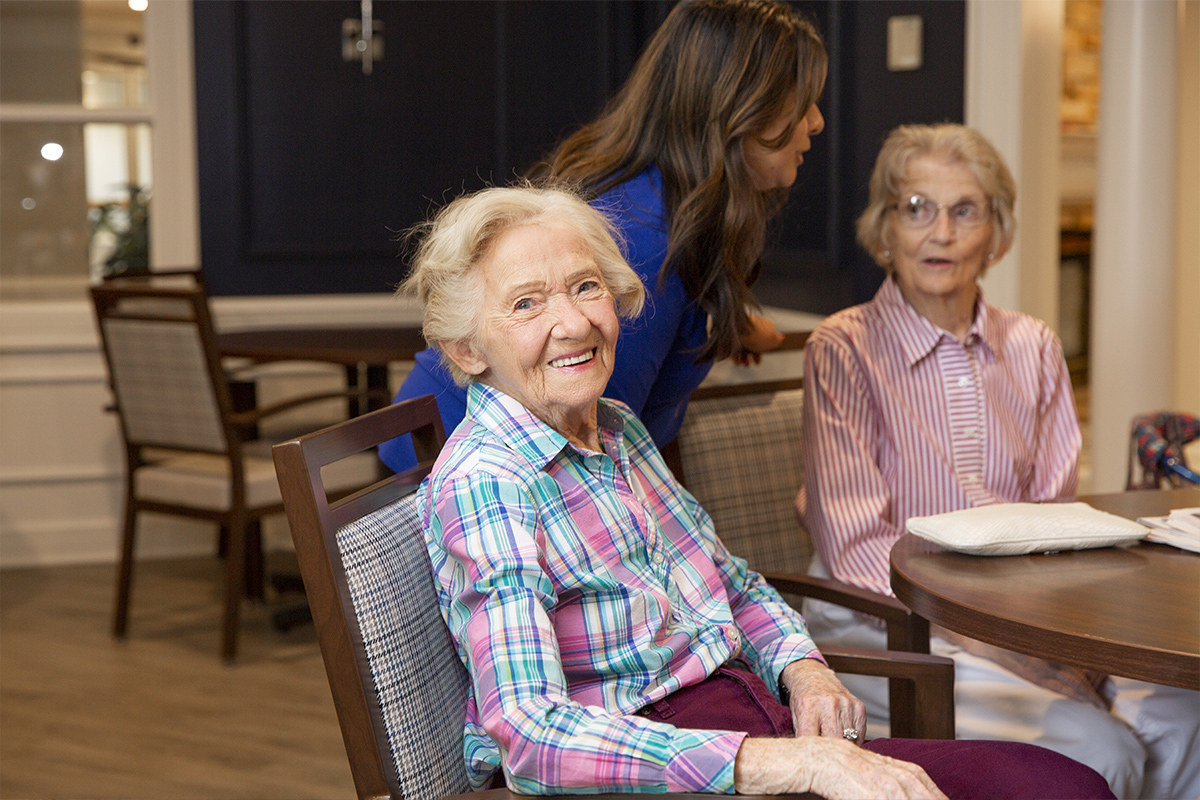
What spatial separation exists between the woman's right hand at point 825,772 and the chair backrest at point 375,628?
1.14 feet

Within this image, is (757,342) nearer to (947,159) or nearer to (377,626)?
(947,159)

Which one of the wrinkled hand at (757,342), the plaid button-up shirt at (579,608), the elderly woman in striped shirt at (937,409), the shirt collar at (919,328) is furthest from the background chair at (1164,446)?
the plaid button-up shirt at (579,608)

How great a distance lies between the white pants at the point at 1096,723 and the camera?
5.51 feet

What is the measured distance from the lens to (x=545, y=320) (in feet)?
4.45

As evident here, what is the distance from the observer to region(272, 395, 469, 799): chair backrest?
121cm

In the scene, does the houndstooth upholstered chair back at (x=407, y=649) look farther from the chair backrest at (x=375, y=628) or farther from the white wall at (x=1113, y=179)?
the white wall at (x=1113, y=179)

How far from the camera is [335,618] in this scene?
120 centimetres

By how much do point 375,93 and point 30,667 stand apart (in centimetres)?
260

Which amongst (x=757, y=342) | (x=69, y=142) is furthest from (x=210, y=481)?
(x=757, y=342)

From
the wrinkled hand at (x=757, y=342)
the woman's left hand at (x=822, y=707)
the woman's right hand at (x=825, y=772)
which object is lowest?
the woman's left hand at (x=822, y=707)

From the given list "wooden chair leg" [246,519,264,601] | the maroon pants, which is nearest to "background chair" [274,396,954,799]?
the maroon pants

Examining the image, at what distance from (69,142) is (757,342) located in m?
3.54

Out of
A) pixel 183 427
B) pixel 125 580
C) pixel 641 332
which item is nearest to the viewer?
pixel 641 332

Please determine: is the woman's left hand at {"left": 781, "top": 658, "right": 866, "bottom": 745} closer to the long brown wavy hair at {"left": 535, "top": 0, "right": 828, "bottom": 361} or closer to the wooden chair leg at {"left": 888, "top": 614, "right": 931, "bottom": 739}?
the wooden chair leg at {"left": 888, "top": 614, "right": 931, "bottom": 739}
